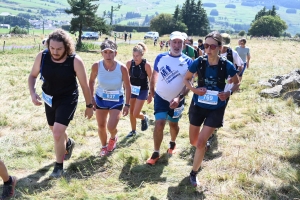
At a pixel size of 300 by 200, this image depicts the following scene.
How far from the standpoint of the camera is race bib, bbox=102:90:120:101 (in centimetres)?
523

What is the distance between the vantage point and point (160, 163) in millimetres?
5207

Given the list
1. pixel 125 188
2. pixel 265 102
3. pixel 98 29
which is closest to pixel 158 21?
pixel 98 29

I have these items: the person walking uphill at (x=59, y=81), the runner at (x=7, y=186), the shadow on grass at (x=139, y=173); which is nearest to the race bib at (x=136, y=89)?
the shadow on grass at (x=139, y=173)

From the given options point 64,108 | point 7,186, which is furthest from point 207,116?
point 7,186

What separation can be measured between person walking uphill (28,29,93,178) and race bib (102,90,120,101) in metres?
0.56

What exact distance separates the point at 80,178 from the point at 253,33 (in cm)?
8441

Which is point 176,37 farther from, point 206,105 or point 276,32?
point 276,32

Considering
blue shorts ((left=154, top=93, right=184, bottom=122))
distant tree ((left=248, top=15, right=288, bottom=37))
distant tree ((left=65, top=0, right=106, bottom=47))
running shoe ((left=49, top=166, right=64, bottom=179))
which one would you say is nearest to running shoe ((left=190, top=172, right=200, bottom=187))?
blue shorts ((left=154, top=93, right=184, bottom=122))

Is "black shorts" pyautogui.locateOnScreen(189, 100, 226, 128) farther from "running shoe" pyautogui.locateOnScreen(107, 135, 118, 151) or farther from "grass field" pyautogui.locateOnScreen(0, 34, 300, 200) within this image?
"running shoe" pyautogui.locateOnScreen(107, 135, 118, 151)

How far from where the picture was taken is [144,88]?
6383 millimetres

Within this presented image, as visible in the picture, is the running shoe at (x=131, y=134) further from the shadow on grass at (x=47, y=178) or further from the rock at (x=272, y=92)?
the rock at (x=272, y=92)

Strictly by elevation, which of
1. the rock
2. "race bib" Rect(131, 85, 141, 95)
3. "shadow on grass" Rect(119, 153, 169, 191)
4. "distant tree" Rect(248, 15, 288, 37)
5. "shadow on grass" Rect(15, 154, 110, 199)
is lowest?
"shadow on grass" Rect(15, 154, 110, 199)

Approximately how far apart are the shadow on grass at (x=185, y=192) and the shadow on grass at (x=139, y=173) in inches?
12.7

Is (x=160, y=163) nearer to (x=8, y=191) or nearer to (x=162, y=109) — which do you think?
(x=162, y=109)
